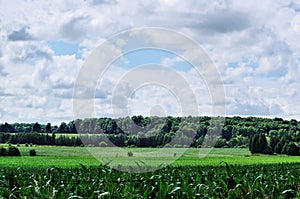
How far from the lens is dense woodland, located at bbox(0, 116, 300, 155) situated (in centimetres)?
4428

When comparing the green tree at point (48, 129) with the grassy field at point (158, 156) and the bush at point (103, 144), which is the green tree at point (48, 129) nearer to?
the grassy field at point (158, 156)

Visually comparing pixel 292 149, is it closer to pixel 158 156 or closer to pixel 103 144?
pixel 158 156

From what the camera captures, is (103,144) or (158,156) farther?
(158,156)

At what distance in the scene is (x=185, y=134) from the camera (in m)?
45.5

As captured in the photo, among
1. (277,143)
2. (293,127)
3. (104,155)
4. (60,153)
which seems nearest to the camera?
(104,155)

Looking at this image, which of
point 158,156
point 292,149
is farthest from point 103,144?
point 292,149

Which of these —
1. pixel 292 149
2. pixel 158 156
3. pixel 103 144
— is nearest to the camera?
pixel 103 144

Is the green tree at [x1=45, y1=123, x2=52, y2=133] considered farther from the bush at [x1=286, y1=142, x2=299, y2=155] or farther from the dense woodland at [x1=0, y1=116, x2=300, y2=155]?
the bush at [x1=286, y1=142, x2=299, y2=155]

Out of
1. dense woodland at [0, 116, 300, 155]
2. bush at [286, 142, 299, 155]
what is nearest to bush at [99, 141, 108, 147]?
dense woodland at [0, 116, 300, 155]

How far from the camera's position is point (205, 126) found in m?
49.4

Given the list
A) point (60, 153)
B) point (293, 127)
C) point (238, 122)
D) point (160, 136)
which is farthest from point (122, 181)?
point (293, 127)

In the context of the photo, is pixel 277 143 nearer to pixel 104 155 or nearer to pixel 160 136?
pixel 160 136

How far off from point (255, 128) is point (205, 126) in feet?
105

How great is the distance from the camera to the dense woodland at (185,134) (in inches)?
1743
